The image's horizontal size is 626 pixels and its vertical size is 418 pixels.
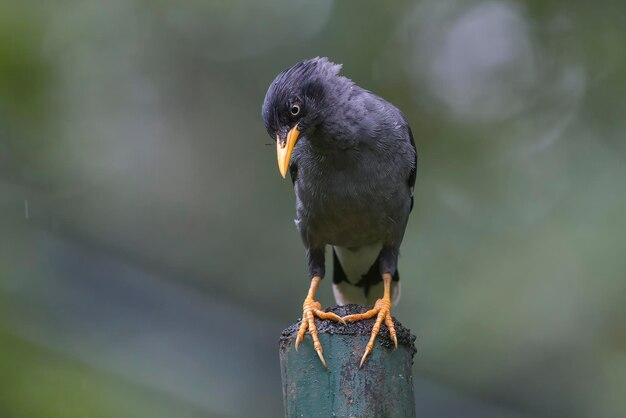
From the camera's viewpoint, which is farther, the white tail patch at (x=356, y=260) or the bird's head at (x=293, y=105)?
the white tail patch at (x=356, y=260)

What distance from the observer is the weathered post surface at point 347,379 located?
268cm

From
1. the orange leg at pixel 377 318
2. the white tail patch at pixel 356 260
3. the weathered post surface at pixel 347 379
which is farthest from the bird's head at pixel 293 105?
the weathered post surface at pixel 347 379

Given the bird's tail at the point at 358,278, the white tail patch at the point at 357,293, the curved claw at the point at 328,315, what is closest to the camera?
the curved claw at the point at 328,315

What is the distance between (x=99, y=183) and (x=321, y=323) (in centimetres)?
448

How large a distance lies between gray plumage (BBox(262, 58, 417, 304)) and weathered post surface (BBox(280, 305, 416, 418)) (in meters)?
1.20

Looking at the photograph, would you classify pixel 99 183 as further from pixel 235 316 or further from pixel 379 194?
pixel 379 194

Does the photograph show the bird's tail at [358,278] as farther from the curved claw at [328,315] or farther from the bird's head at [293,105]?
the curved claw at [328,315]

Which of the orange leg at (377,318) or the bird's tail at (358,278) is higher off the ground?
the bird's tail at (358,278)

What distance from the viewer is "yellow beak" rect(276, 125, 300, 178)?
3.60 metres

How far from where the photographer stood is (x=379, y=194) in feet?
13.3

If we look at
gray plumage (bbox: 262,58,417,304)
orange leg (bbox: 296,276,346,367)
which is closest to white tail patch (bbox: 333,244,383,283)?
gray plumage (bbox: 262,58,417,304)

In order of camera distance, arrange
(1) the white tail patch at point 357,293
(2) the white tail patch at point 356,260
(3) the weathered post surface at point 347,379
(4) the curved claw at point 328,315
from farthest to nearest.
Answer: (1) the white tail patch at point 357,293 → (2) the white tail patch at point 356,260 → (4) the curved claw at point 328,315 → (3) the weathered post surface at point 347,379

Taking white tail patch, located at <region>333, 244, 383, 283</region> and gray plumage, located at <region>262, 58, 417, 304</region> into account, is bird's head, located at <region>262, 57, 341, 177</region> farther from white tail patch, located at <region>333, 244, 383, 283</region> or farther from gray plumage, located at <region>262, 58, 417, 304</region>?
white tail patch, located at <region>333, 244, 383, 283</region>

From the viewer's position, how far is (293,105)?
3.78 m
